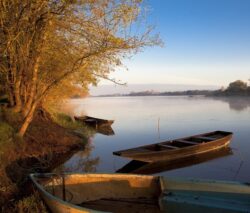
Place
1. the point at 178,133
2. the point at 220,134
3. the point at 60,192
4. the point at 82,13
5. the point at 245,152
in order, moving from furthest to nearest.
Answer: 1. the point at 178,133
2. the point at 220,134
3. the point at 245,152
4. the point at 82,13
5. the point at 60,192

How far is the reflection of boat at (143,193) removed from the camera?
7.94m

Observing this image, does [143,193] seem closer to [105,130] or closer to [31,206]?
[31,206]

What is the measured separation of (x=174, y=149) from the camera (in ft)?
53.2

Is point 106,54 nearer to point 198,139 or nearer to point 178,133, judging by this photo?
point 198,139

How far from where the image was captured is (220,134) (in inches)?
870

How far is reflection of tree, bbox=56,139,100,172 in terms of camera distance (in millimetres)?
15706

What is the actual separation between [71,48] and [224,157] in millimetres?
11383

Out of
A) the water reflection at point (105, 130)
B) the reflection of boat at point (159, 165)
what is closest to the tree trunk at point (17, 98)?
the reflection of boat at point (159, 165)

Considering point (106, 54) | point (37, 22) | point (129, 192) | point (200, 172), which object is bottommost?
point (200, 172)

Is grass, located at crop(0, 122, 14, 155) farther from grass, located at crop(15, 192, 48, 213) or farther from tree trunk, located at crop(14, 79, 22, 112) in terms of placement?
grass, located at crop(15, 192, 48, 213)

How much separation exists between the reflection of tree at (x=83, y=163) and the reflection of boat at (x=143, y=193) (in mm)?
6927

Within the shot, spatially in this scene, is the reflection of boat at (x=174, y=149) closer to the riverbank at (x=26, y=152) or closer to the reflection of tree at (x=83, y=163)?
the reflection of tree at (x=83, y=163)

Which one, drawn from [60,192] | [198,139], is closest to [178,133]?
[198,139]

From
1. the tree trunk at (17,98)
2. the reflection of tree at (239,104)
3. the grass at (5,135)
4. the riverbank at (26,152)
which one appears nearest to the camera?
the riverbank at (26,152)
